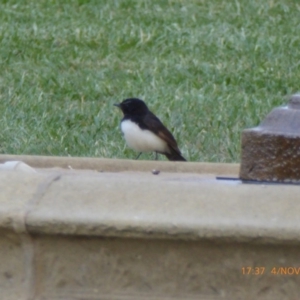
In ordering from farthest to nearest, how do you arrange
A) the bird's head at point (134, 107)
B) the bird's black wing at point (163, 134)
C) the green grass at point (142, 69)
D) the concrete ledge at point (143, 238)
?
the green grass at point (142, 69)
the bird's head at point (134, 107)
the bird's black wing at point (163, 134)
the concrete ledge at point (143, 238)

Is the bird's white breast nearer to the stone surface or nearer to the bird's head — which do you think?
the bird's head

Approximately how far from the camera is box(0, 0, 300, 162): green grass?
691 centimetres

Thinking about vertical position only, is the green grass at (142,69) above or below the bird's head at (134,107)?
below

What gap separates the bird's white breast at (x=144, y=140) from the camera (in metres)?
5.97

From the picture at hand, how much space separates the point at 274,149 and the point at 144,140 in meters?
3.03

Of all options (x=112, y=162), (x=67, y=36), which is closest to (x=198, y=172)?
(x=112, y=162)

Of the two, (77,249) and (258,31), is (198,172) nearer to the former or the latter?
(77,249)

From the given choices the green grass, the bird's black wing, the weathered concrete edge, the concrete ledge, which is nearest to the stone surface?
the concrete ledge

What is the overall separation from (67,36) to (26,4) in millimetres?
1601

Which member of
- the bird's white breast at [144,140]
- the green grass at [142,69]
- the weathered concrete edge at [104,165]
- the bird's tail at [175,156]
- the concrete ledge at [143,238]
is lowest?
the green grass at [142,69]

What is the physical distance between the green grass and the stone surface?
306cm

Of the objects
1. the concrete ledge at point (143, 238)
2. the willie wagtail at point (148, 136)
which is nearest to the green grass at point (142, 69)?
the willie wagtail at point (148, 136)

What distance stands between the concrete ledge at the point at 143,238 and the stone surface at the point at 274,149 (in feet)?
1.58

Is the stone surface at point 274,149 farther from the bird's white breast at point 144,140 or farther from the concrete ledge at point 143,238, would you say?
the bird's white breast at point 144,140
